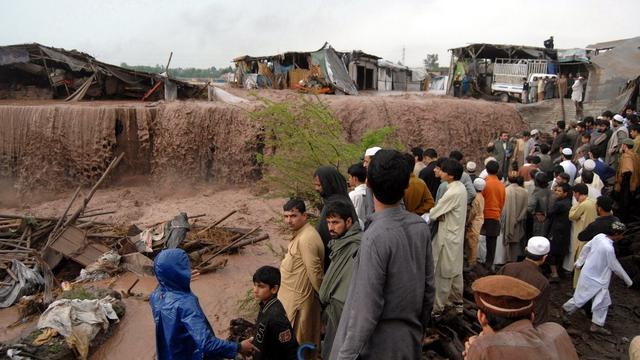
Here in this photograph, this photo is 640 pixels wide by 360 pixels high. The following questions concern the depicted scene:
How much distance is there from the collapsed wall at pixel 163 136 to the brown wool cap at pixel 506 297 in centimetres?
1160

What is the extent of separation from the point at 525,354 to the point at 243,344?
191cm

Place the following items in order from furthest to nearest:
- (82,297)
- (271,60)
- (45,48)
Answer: (271,60) → (45,48) → (82,297)

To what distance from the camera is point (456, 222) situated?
4.73 metres

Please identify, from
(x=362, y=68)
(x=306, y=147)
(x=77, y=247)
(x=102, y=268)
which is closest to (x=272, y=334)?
(x=306, y=147)

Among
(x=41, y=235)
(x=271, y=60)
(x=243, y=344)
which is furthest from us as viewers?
(x=271, y=60)

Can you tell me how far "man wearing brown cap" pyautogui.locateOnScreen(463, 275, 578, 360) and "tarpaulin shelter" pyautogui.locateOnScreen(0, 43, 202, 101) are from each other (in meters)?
17.2

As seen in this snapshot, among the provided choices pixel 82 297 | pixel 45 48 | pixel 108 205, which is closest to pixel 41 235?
pixel 82 297

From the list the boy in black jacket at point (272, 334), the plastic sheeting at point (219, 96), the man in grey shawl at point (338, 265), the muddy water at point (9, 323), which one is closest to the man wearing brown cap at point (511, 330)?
the man in grey shawl at point (338, 265)

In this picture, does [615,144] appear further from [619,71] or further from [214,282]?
[214,282]

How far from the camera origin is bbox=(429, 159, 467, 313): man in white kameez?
4.68 meters

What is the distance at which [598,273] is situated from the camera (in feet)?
16.2

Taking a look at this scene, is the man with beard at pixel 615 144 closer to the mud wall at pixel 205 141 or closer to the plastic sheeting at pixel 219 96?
the mud wall at pixel 205 141

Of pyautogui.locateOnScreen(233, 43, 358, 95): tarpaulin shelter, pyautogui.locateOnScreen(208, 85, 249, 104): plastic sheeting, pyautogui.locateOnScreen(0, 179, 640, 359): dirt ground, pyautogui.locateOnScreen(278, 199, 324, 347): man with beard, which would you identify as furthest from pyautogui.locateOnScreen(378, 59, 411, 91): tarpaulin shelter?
pyautogui.locateOnScreen(278, 199, 324, 347): man with beard

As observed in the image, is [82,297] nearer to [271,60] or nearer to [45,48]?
[45,48]
